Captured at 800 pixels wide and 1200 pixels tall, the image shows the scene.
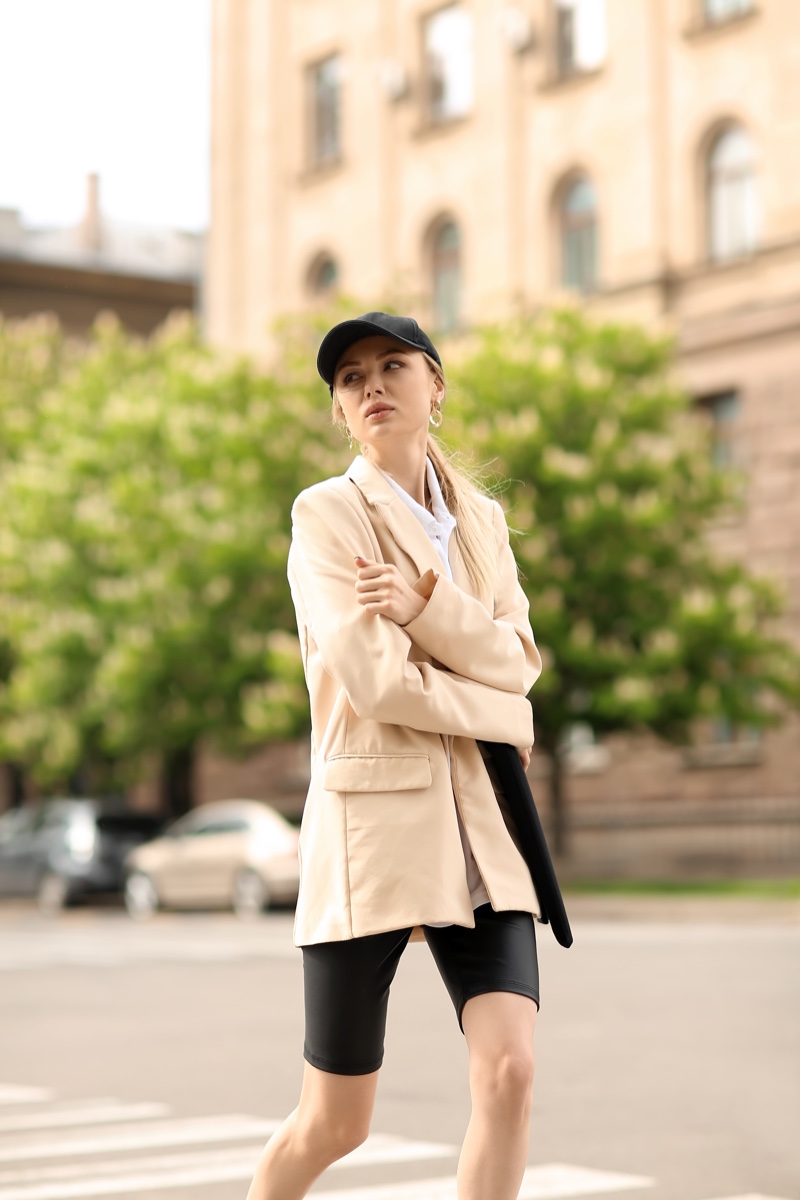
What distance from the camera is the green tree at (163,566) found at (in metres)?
29.8

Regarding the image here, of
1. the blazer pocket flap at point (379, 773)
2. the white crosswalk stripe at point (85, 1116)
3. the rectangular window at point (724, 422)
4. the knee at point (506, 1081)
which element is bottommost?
the white crosswalk stripe at point (85, 1116)

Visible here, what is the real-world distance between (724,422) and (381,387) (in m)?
29.6

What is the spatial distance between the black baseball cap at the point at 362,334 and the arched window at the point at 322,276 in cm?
3766

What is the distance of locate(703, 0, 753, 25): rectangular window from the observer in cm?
3291

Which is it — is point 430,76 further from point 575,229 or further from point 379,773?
point 379,773

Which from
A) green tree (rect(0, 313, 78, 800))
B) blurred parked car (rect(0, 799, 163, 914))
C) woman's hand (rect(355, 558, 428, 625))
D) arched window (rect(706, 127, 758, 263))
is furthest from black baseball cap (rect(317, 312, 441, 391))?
green tree (rect(0, 313, 78, 800))

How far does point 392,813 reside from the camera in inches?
150

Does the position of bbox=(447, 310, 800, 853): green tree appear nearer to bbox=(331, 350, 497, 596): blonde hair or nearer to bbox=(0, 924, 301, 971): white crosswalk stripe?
bbox=(0, 924, 301, 971): white crosswalk stripe

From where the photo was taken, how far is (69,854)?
104 ft

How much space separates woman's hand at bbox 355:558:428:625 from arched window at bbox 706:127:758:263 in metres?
30.2

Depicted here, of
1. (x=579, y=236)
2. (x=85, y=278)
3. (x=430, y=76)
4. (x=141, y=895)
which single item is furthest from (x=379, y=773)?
(x=85, y=278)

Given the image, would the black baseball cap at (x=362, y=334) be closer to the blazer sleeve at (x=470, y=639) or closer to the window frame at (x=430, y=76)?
the blazer sleeve at (x=470, y=639)

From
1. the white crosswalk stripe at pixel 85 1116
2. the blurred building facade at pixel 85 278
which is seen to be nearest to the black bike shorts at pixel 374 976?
the white crosswalk stripe at pixel 85 1116

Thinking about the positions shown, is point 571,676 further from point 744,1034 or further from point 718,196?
point 744,1034
